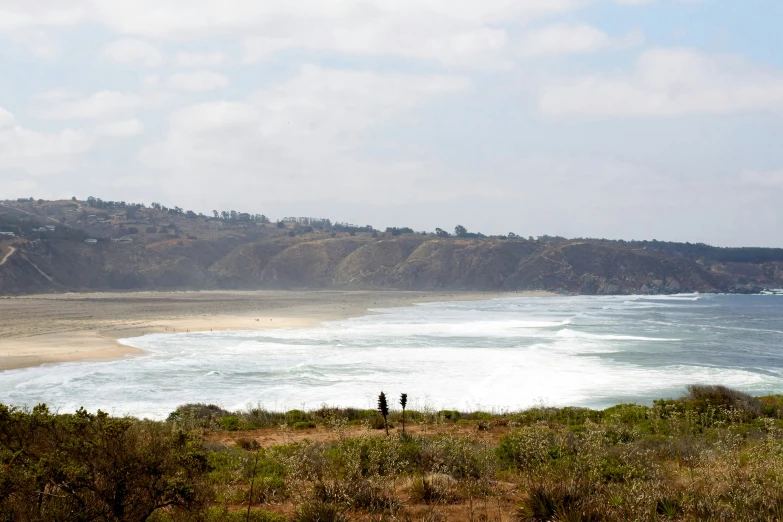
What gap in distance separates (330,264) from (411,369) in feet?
315

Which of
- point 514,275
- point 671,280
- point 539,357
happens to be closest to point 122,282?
point 514,275

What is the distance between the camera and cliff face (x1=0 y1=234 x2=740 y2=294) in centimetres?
10338

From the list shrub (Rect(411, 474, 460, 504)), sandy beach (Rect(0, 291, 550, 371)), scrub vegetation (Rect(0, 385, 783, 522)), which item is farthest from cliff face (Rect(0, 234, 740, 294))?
shrub (Rect(411, 474, 460, 504))

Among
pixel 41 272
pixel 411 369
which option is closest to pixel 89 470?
pixel 411 369

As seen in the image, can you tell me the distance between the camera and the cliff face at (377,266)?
103 meters

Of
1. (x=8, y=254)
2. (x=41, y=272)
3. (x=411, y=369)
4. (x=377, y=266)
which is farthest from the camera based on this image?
(x=377, y=266)

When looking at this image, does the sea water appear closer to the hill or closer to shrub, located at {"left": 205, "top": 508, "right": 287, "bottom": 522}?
shrub, located at {"left": 205, "top": 508, "right": 287, "bottom": 522}

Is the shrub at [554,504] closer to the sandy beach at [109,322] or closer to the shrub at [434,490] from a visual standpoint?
the shrub at [434,490]

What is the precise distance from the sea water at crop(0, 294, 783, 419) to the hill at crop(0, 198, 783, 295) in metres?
67.8

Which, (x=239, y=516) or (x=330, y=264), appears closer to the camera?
(x=239, y=516)

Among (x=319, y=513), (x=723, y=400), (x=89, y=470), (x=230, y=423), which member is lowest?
(x=230, y=423)

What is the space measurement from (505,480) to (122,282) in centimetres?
10335

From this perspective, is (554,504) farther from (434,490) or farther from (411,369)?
(411,369)

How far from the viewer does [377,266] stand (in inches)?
4727
